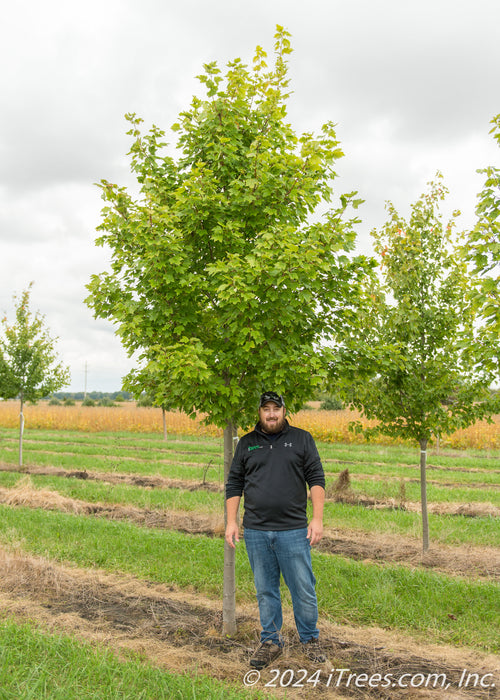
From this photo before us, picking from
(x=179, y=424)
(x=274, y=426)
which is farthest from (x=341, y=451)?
(x=274, y=426)

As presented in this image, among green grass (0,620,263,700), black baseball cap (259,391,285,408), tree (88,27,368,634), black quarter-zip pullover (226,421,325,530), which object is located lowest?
green grass (0,620,263,700)

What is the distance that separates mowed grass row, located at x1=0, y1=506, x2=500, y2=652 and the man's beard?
7.68ft

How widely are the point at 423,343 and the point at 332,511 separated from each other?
4.03 m

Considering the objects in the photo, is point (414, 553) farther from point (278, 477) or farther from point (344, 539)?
point (278, 477)

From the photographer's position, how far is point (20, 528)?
8211 millimetres

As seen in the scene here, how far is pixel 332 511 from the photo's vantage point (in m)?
10.1

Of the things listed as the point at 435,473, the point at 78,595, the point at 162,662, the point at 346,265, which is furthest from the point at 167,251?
the point at 435,473

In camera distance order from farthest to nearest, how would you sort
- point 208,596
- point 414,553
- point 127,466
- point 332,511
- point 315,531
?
point 127,466 < point 332,511 < point 414,553 < point 208,596 < point 315,531

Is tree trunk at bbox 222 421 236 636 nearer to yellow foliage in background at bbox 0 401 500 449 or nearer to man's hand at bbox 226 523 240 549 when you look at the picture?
man's hand at bbox 226 523 240 549

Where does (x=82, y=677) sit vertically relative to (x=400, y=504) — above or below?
above

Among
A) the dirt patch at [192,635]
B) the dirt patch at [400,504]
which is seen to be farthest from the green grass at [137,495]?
the dirt patch at [192,635]

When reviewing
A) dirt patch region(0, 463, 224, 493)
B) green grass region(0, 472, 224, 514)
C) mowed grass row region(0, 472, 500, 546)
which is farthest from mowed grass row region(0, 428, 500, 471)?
mowed grass row region(0, 472, 500, 546)

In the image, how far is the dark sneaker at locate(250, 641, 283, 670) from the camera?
169 inches

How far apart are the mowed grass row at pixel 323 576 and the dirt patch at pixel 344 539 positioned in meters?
0.58
